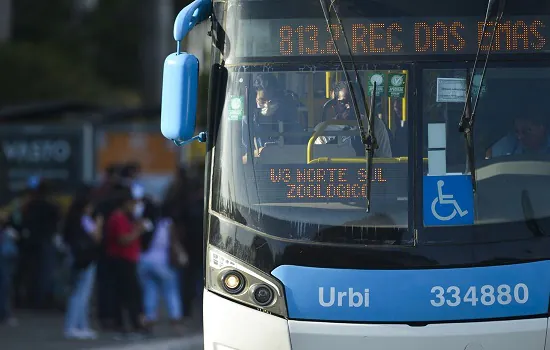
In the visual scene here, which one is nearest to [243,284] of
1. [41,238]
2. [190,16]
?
[190,16]

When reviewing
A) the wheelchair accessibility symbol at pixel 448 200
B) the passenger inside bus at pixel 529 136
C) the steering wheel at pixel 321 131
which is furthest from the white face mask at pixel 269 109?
the passenger inside bus at pixel 529 136

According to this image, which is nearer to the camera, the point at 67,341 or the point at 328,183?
the point at 328,183

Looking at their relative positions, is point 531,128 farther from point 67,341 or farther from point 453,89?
point 67,341

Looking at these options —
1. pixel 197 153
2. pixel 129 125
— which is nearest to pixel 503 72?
pixel 129 125

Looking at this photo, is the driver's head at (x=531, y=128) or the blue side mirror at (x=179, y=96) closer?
the blue side mirror at (x=179, y=96)

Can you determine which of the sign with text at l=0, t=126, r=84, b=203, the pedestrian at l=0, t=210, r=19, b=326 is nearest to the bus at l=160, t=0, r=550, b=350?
the pedestrian at l=0, t=210, r=19, b=326

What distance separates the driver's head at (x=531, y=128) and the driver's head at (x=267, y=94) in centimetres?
Answer: 136

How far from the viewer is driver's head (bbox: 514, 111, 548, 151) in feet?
21.8

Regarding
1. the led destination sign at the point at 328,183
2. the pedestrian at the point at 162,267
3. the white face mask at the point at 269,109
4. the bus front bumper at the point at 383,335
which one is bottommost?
the pedestrian at the point at 162,267

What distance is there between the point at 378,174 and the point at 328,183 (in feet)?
0.93

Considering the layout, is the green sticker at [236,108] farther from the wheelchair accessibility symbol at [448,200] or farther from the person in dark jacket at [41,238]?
the person in dark jacket at [41,238]

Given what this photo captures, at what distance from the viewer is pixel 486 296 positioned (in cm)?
636

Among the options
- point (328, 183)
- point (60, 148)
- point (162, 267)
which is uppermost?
point (60, 148)

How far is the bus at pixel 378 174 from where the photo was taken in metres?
6.38
